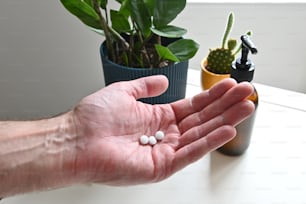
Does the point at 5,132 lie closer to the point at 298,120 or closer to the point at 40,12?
the point at 40,12

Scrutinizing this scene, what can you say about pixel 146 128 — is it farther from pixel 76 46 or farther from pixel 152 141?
pixel 76 46

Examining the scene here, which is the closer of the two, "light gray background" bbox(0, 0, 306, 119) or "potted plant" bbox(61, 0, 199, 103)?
"potted plant" bbox(61, 0, 199, 103)

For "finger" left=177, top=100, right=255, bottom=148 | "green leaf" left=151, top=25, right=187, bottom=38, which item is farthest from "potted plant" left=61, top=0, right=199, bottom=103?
"finger" left=177, top=100, right=255, bottom=148

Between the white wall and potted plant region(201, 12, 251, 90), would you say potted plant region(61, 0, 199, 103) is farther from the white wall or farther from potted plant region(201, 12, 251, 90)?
the white wall

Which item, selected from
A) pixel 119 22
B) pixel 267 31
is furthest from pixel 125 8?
pixel 267 31

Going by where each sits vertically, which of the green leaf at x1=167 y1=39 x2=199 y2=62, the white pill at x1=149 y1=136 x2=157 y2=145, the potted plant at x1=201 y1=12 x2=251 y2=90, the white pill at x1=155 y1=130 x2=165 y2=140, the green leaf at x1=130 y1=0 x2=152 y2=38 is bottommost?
the white pill at x1=149 y1=136 x2=157 y2=145

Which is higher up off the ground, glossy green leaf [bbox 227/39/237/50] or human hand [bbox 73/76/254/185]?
glossy green leaf [bbox 227/39/237/50]
